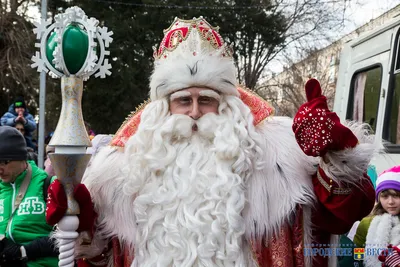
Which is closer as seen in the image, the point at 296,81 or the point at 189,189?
the point at 189,189

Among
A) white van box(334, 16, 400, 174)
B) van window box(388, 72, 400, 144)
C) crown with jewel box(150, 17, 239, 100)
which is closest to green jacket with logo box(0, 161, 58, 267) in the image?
crown with jewel box(150, 17, 239, 100)

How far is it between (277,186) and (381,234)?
3.70 feet

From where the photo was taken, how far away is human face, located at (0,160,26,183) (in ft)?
10.7

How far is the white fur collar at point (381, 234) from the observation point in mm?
3129

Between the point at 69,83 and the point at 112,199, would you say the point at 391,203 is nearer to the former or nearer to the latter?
the point at 112,199

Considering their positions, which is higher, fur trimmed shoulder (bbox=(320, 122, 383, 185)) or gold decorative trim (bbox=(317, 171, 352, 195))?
fur trimmed shoulder (bbox=(320, 122, 383, 185))

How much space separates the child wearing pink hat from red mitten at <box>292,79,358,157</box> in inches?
46.6

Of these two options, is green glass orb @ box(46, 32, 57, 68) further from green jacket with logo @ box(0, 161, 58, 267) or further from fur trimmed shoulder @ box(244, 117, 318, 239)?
green jacket with logo @ box(0, 161, 58, 267)

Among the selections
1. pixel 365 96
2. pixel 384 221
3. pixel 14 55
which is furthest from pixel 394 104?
pixel 14 55

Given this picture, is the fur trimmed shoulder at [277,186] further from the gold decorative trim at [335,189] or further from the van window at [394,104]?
the van window at [394,104]

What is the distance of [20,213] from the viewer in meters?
3.19

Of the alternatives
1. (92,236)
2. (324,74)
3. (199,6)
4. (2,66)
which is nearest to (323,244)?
(92,236)

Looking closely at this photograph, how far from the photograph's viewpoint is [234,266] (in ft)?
7.59

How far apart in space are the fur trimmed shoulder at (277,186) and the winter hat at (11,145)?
1637 millimetres
